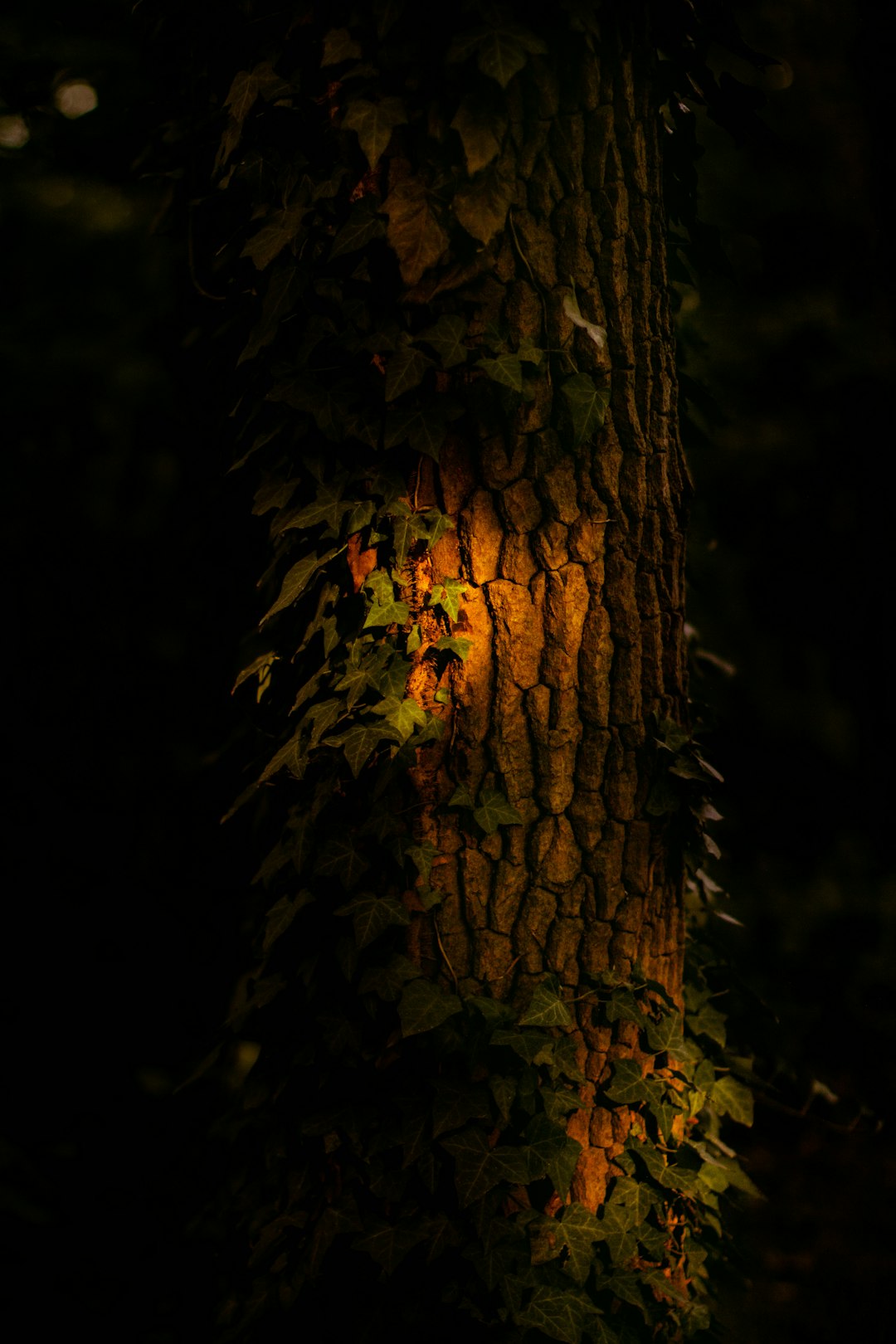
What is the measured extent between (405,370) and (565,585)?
0.45 meters

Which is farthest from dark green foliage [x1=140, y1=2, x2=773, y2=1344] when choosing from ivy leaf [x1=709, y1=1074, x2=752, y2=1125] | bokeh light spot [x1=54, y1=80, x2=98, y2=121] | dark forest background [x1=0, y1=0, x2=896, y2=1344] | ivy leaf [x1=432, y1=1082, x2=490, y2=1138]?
bokeh light spot [x1=54, y1=80, x2=98, y2=121]

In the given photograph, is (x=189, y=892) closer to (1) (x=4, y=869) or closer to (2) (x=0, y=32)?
(1) (x=4, y=869)

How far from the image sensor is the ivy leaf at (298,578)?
1490 mm

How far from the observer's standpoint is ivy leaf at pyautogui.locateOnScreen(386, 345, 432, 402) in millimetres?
1365

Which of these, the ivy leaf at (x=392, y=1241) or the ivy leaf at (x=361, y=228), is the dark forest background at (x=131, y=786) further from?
the ivy leaf at (x=392, y=1241)

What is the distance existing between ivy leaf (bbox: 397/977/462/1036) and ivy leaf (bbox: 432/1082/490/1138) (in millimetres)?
105

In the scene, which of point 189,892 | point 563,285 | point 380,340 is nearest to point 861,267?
point 563,285

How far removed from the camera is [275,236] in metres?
1.45

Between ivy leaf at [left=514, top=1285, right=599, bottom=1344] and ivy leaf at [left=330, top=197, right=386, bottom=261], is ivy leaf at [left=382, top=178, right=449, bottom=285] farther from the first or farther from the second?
ivy leaf at [left=514, top=1285, right=599, bottom=1344]

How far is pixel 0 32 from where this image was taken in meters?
2.73

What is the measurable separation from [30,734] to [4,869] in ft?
1.60

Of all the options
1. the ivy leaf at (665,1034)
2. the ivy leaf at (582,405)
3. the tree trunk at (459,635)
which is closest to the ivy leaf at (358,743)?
the tree trunk at (459,635)

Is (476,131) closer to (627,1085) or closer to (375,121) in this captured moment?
(375,121)

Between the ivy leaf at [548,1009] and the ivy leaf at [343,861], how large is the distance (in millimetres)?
370
